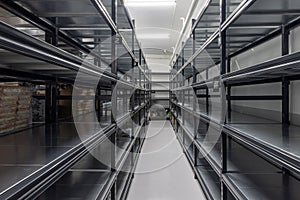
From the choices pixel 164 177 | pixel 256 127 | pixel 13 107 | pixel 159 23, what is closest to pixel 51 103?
pixel 13 107

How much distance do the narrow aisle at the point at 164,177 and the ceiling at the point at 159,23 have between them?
2678mm

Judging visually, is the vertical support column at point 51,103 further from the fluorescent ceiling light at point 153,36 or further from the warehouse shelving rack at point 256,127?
the fluorescent ceiling light at point 153,36

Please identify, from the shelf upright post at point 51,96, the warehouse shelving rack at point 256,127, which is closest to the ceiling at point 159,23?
the shelf upright post at point 51,96

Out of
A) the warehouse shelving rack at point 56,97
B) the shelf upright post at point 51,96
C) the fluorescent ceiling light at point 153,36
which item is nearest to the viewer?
the warehouse shelving rack at point 56,97

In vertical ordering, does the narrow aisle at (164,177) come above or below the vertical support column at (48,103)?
below

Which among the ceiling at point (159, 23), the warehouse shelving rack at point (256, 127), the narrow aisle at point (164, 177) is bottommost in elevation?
the narrow aisle at point (164, 177)

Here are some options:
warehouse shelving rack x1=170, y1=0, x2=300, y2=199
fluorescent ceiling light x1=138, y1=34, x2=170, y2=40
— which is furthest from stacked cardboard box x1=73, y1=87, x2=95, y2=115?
fluorescent ceiling light x1=138, y1=34, x2=170, y2=40

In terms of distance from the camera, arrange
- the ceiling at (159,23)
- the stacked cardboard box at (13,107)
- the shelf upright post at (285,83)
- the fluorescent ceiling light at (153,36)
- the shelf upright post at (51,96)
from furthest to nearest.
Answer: the fluorescent ceiling light at (153,36)
the ceiling at (159,23)
the shelf upright post at (51,96)
the shelf upright post at (285,83)
the stacked cardboard box at (13,107)

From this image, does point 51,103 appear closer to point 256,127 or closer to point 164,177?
point 164,177

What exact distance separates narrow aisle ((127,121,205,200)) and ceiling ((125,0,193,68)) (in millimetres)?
2678

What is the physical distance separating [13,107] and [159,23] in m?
5.01

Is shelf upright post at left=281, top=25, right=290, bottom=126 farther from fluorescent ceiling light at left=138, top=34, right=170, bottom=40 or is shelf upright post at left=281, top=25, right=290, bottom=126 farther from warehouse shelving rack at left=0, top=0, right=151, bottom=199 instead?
fluorescent ceiling light at left=138, top=34, right=170, bottom=40

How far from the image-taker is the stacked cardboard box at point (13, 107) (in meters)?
1.76

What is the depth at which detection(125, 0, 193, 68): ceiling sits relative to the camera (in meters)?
5.19
